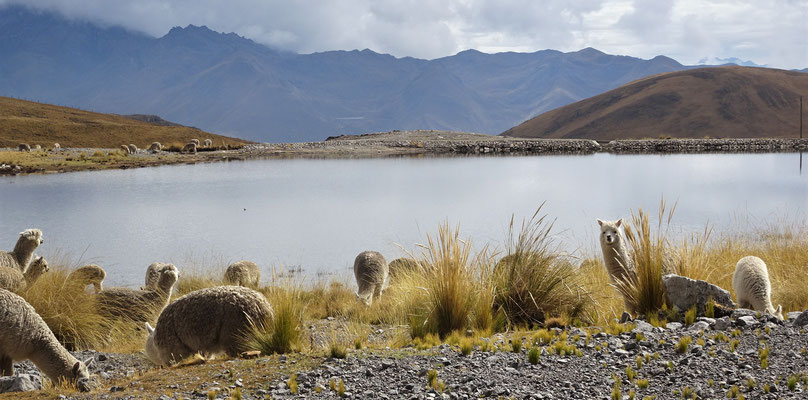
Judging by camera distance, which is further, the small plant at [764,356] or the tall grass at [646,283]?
the tall grass at [646,283]

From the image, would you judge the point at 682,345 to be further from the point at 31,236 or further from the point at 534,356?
the point at 31,236

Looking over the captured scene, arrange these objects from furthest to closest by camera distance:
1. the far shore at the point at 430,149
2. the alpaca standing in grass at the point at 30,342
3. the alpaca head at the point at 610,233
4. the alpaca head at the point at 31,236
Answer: the far shore at the point at 430,149, the alpaca head at the point at 31,236, the alpaca head at the point at 610,233, the alpaca standing in grass at the point at 30,342

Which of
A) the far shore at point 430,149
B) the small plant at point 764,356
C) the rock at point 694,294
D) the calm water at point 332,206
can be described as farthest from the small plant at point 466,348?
the far shore at point 430,149

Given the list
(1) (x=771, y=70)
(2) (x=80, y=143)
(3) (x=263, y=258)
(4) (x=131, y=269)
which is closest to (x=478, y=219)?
(3) (x=263, y=258)

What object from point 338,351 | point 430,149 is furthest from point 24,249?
point 430,149

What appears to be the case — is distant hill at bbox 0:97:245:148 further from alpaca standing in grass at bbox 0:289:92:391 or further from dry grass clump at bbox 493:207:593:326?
alpaca standing in grass at bbox 0:289:92:391

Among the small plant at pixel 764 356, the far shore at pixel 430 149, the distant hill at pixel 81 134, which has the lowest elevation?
the small plant at pixel 764 356

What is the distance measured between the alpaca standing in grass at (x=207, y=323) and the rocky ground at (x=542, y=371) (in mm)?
408

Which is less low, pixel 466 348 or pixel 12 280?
pixel 12 280

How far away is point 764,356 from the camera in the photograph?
17.0 feet

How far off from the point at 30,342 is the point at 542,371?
15.3 feet

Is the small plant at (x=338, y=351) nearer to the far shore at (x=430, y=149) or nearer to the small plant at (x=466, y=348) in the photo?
the small plant at (x=466, y=348)

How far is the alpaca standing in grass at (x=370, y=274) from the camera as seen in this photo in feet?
34.7

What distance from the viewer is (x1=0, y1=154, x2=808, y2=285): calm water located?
16.0m
